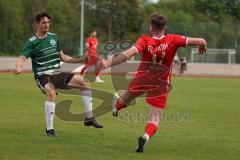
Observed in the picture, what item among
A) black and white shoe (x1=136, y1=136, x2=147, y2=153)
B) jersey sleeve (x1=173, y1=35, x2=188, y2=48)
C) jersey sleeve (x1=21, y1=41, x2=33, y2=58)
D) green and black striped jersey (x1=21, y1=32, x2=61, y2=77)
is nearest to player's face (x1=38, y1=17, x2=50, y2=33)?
green and black striped jersey (x1=21, y1=32, x2=61, y2=77)

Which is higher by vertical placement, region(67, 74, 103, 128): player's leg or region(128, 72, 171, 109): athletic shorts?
region(128, 72, 171, 109): athletic shorts

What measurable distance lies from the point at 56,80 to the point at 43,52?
21.7 inches

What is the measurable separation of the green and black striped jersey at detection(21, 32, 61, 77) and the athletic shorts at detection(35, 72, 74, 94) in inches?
3.6

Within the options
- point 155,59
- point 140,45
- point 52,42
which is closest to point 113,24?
point 52,42

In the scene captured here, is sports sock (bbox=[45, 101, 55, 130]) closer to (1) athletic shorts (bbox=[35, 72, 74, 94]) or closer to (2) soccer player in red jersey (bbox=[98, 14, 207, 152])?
(1) athletic shorts (bbox=[35, 72, 74, 94])

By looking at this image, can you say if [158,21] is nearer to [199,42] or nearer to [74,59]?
[199,42]

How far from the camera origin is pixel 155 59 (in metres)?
8.51

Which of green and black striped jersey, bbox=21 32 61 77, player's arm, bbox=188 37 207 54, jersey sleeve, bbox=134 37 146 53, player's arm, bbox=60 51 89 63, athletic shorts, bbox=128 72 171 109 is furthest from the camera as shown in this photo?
player's arm, bbox=60 51 89 63

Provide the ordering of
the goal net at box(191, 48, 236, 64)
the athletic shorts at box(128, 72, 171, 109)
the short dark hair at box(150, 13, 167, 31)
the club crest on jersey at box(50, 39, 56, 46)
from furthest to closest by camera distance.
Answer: the goal net at box(191, 48, 236, 64)
the club crest on jersey at box(50, 39, 56, 46)
the athletic shorts at box(128, 72, 171, 109)
the short dark hair at box(150, 13, 167, 31)

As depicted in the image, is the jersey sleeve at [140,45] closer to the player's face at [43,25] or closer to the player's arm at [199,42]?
the player's arm at [199,42]

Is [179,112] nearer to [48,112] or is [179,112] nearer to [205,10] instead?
[48,112]

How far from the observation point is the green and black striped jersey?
1009cm

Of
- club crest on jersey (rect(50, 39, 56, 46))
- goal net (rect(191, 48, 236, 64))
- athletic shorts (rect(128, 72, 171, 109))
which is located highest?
club crest on jersey (rect(50, 39, 56, 46))

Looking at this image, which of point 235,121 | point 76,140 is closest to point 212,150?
point 76,140
